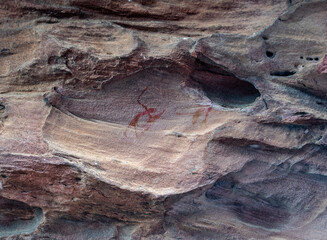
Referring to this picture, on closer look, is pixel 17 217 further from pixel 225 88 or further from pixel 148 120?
pixel 225 88

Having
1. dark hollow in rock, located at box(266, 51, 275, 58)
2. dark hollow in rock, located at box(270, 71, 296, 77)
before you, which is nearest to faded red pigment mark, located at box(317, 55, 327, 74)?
dark hollow in rock, located at box(270, 71, 296, 77)

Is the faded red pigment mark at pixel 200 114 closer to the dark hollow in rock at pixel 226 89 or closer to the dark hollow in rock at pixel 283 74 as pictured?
the dark hollow in rock at pixel 226 89

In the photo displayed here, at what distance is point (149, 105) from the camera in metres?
3.00

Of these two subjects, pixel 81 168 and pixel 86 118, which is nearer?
pixel 81 168

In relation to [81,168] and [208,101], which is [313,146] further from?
[81,168]

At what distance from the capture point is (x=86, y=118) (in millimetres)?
2934

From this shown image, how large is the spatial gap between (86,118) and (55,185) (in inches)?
23.4

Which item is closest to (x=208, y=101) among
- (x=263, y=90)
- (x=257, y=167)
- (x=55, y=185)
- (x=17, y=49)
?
(x=263, y=90)

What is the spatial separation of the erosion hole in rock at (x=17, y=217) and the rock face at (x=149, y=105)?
25 mm

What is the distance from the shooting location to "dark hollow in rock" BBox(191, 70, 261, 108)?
2.97 m

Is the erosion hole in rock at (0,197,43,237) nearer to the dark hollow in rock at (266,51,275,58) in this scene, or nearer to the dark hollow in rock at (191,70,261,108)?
the dark hollow in rock at (191,70,261,108)

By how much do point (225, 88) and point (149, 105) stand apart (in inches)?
26.7

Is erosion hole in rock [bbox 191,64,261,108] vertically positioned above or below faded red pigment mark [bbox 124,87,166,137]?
above

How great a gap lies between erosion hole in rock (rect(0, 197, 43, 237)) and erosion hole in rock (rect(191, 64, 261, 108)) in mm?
1797
